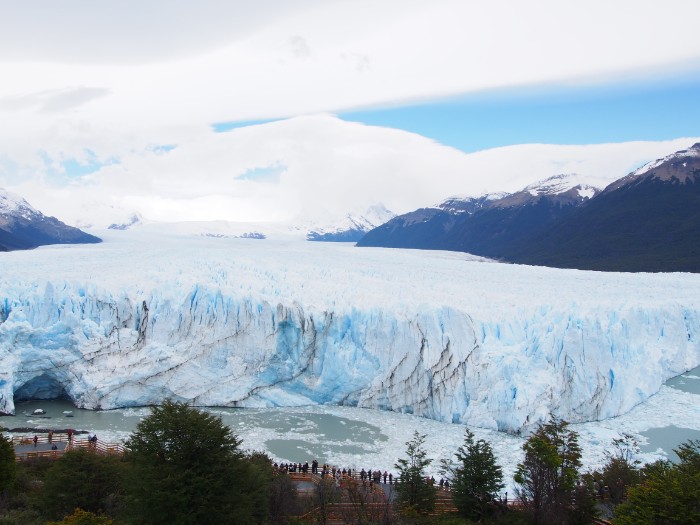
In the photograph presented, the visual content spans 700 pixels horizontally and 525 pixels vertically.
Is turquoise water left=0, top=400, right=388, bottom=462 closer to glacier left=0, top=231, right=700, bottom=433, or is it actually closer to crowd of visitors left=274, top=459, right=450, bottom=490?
glacier left=0, top=231, right=700, bottom=433


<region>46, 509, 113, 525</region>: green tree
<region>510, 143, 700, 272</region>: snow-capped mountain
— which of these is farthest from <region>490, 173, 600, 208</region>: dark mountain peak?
<region>46, 509, 113, 525</region>: green tree

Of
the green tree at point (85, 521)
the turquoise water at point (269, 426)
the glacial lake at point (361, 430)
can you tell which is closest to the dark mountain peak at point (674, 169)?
the glacial lake at point (361, 430)

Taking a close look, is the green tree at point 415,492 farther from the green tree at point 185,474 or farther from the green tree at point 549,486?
the green tree at point 185,474

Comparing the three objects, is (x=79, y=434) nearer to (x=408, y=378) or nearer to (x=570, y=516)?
(x=408, y=378)

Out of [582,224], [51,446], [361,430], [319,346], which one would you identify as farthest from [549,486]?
[582,224]

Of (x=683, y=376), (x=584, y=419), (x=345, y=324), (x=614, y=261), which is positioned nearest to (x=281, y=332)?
(x=345, y=324)

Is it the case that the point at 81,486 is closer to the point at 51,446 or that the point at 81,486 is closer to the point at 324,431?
the point at 51,446
